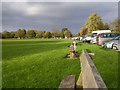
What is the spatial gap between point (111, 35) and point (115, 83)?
12.7 meters

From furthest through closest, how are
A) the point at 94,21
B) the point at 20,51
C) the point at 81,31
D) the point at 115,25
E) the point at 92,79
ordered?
the point at 81,31
the point at 94,21
the point at 115,25
the point at 20,51
the point at 92,79

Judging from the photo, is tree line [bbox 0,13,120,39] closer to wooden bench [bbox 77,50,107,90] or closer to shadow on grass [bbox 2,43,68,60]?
shadow on grass [bbox 2,43,68,60]

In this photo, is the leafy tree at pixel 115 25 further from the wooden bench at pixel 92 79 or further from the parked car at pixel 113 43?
the wooden bench at pixel 92 79

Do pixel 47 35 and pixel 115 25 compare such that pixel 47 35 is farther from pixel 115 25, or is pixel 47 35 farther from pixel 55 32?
pixel 115 25

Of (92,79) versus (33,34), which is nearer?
(92,79)

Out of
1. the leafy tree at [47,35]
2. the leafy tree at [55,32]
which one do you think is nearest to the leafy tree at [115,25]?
the leafy tree at [55,32]

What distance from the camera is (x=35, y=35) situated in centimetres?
12012

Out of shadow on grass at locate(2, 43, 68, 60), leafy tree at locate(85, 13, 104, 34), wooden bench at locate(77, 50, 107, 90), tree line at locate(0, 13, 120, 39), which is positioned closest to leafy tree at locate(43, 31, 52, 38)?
tree line at locate(0, 13, 120, 39)

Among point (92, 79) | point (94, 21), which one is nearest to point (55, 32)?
point (94, 21)

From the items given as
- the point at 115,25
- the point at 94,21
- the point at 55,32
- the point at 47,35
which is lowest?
the point at 115,25

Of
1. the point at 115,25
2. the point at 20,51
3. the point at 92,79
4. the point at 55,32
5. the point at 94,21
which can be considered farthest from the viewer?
the point at 55,32

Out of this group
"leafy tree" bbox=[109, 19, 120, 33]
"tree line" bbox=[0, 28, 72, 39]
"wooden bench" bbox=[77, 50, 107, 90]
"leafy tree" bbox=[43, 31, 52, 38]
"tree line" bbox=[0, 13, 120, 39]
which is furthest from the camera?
"leafy tree" bbox=[43, 31, 52, 38]

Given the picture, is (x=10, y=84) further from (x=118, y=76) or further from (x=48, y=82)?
(x=118, y=76)

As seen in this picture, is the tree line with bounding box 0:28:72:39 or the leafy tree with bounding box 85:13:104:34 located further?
the tree line with bounding box 0:28:72:39
